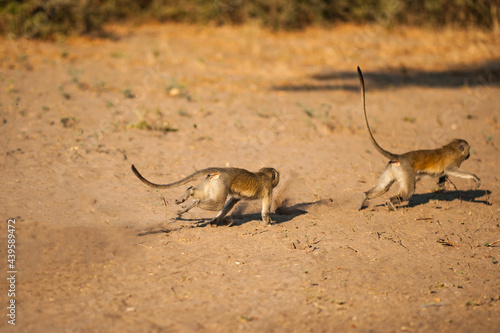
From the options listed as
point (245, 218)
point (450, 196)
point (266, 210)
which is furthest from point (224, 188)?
point (450, 196)

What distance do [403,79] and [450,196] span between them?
8054 mm

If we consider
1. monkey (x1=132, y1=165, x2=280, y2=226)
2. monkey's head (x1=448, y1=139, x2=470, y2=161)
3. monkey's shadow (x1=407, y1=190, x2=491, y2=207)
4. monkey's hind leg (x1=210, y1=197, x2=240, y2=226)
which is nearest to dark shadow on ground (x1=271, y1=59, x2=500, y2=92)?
monkey's shadow (x1=407, y1=190, x2=491, y2=207)

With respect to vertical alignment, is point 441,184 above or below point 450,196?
above

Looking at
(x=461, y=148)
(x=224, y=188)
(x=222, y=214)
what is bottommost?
(x=222, y=214)

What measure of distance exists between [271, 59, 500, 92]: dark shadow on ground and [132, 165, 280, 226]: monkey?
7.44 meters

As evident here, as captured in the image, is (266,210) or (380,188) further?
(380,188)

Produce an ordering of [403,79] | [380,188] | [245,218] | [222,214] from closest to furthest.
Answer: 1. [222,214]
2. [245,218]
3. [380,188]
4. [403,79]

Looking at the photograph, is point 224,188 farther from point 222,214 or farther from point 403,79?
point 403,79

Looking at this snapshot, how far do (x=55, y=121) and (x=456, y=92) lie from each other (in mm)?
10815

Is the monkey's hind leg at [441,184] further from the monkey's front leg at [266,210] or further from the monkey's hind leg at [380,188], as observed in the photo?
the monkey's front leg at [266,210]

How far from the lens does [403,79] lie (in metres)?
16.5

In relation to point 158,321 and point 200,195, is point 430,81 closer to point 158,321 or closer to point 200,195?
point 200,195

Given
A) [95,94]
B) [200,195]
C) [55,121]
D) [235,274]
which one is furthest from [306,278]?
A: [95,94]

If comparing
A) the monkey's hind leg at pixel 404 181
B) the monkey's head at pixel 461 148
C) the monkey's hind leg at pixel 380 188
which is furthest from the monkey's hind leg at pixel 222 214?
the monkey's head at pixel 461 148
